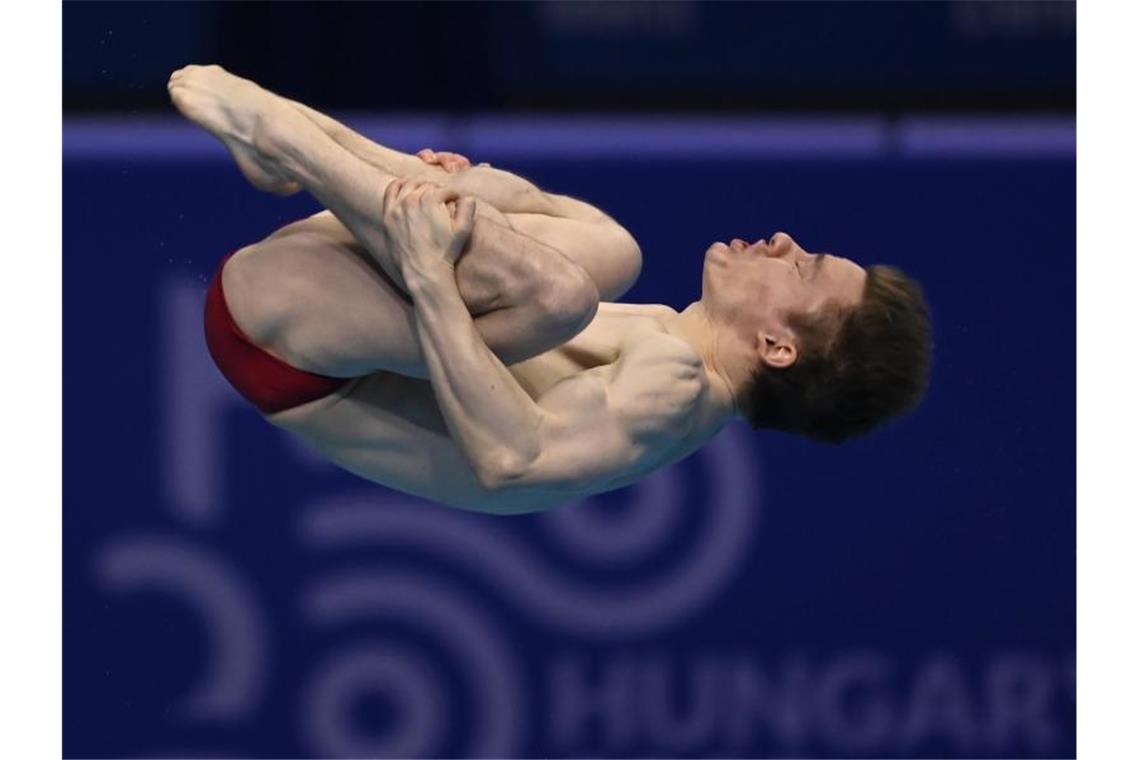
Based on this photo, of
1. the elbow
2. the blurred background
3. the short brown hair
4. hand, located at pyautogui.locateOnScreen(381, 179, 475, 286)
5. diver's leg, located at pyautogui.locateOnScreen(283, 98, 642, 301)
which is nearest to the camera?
hand, located at pyautogui.locateOnScreen(381, 179, 475, 286)

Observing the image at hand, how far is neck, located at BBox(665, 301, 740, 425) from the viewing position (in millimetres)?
4012

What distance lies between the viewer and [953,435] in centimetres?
618

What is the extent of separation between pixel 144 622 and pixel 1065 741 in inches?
112

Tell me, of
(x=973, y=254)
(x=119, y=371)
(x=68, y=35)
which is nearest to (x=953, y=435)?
(x=973, y=254)

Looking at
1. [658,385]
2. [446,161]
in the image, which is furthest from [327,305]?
[658,385]

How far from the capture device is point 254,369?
3.74 m

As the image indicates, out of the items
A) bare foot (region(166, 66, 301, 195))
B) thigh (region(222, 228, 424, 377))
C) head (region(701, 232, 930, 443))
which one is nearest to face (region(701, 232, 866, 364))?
head (region(701, 232, 930, 443))

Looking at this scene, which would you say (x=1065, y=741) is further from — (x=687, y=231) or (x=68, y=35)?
(x=68, y=35)

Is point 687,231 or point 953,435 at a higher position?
point 687,231

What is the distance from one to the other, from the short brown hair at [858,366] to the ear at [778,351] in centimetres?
2

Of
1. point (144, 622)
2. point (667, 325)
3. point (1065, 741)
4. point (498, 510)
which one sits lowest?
point (1065, 741)

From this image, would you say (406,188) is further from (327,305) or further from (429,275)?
(327,305)

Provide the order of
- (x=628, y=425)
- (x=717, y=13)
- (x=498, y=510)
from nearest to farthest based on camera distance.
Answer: (x=628, y=425)
(x=498, y=510)
(x=717, y=13)

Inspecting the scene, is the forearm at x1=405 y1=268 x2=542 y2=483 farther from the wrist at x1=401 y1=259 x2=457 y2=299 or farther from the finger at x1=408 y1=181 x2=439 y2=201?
the finger at x1=408 y1=181 x2=439 y2=201
